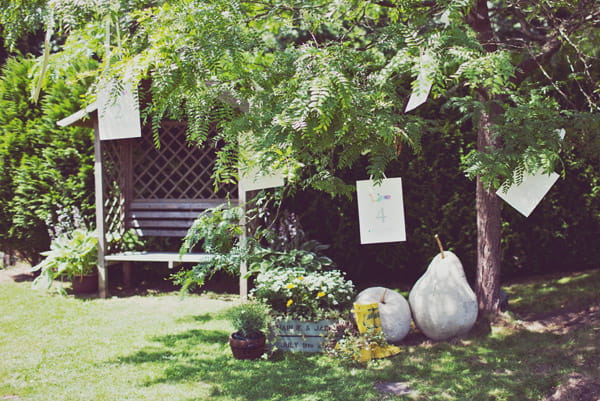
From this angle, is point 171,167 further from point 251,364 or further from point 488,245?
point 488,245

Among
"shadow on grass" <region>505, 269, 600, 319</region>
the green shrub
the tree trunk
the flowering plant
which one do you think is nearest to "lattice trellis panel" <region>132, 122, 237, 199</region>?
the flowering plant

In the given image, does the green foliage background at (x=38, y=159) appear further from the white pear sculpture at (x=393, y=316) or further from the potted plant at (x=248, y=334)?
the white pear sculpture at (x=393, y=316)

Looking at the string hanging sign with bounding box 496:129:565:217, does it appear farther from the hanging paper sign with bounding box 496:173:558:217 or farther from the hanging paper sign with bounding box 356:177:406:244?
the hanging paper sign with bounding box 356:177:406:244

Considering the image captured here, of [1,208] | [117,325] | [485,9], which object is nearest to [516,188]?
[485,9]

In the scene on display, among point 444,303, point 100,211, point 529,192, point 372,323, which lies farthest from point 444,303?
point 100,211

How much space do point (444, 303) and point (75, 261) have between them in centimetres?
441

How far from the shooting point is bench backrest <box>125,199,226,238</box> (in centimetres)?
658

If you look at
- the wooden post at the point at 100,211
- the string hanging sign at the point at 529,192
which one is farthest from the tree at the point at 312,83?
the wooden post at the point at 100,211

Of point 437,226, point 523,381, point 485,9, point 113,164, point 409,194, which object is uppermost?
point 485,9

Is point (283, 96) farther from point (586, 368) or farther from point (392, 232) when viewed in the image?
point (586, 368)

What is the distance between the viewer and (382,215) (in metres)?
3.40

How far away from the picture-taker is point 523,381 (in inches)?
129

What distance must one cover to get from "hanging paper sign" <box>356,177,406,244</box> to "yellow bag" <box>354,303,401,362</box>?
762 millimetres

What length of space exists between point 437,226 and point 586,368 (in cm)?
260
